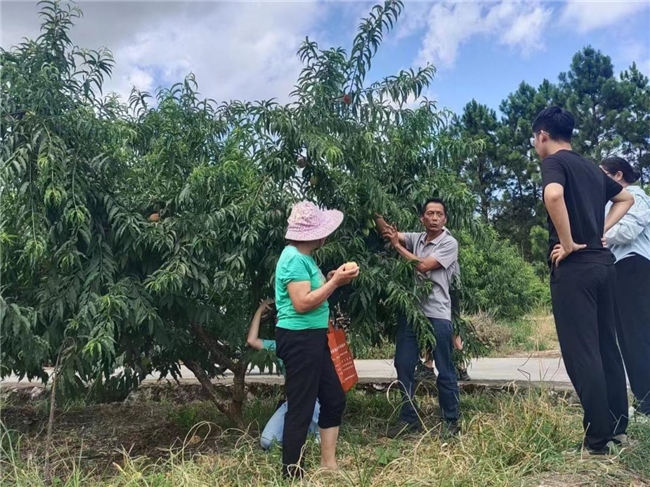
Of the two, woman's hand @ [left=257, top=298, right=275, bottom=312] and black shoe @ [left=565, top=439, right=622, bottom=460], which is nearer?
black shoe @ [left=565, top=439, right=622, bottom=460]

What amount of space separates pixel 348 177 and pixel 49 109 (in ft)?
5.98

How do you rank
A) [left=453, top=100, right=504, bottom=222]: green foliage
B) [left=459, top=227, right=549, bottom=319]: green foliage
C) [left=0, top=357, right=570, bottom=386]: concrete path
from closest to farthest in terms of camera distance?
1. [left=0, top=357, right=570, bottom=386]: concrete path
2. [left=459, top=227, right=549, bottom=319]: green foliage
3. [left=453, top=100, right=504, bottom=222]: green foliage

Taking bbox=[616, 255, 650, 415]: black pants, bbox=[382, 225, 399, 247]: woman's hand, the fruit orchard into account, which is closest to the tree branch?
the fruit orchard

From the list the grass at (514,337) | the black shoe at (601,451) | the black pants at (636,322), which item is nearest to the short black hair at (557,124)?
the black pants at (636,322)

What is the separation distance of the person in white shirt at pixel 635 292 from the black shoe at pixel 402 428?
4.44ft

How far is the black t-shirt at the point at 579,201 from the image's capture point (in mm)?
3275

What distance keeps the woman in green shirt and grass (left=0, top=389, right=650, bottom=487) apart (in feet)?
0.60

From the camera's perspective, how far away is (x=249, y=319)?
417 cm

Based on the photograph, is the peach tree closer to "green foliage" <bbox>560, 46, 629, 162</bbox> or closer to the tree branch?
the tree branch

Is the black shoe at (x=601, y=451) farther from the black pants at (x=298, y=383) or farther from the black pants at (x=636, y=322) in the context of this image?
Result: the black pants at (x=298, y=383)

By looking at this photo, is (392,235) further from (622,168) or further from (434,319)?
(622,168)

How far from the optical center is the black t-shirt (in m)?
3.28

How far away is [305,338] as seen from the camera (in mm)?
3152

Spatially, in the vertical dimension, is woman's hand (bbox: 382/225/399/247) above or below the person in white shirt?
above
